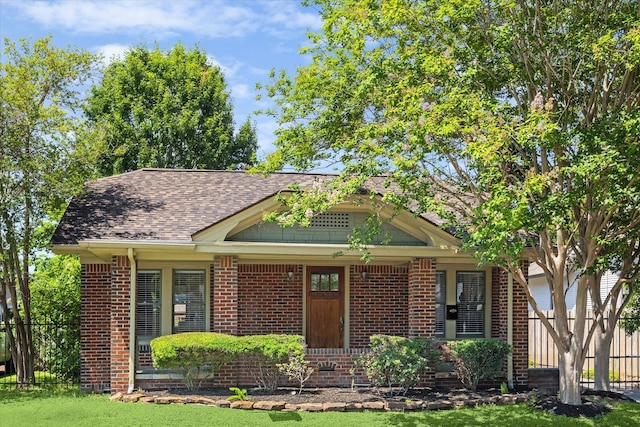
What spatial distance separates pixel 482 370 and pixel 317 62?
7.03m

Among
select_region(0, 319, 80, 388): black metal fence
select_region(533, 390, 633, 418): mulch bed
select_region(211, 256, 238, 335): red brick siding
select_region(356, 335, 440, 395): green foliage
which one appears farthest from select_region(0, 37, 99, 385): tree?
select_region(533, 390, 633, 418): mulch bed

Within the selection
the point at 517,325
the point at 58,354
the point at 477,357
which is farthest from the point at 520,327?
the point at 58,354

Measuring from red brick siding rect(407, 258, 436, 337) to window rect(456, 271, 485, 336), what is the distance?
6.54 feet

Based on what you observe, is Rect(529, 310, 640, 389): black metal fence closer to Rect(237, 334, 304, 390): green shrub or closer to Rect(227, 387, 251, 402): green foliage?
Rect(237, 334, 304, 390): green shrub

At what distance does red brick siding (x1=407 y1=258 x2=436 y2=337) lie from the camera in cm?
1467

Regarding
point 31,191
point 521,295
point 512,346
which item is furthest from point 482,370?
point 31,191

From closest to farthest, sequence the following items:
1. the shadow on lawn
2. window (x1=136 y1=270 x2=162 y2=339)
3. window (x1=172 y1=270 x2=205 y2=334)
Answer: the shadow on lawn → window (x1=136 y1=270 x2=162 y2=339) → window (x1=172 y1=270 x2=205 y2=334)

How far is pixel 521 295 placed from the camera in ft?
51.3

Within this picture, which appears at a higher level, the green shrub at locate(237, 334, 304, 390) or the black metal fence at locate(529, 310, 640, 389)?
the green shrub at locate(237, 334, 304, 390)

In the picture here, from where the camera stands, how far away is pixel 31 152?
15.4 meters

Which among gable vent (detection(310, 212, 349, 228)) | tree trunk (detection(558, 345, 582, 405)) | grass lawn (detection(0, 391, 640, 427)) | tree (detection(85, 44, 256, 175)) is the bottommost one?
grass lawn (detection(0, 391, 640, 427))

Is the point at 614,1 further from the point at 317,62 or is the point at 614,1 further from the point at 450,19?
the point at 317,62

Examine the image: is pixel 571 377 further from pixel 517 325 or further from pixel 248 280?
pixel 248 280

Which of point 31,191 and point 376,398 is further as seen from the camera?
point 31,191
